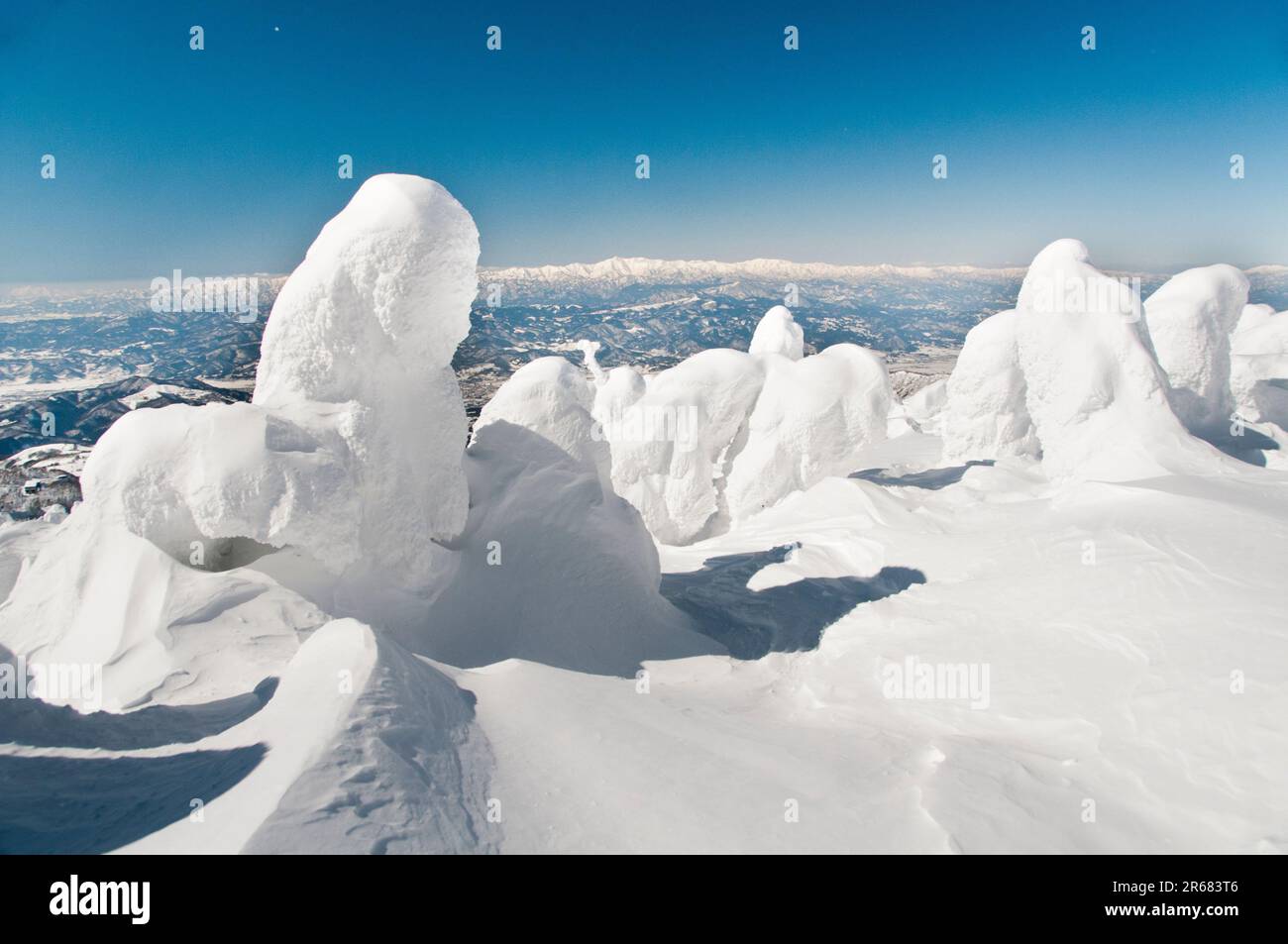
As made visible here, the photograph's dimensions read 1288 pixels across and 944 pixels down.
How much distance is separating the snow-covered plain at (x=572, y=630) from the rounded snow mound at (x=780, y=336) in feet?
54.7

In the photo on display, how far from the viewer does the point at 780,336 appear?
114ft

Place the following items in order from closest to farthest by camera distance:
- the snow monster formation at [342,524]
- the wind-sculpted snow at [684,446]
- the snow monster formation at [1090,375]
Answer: the snow monster formation at [342,524] < the snow monster formation at [1090,375] < the wind-sculpted snow at [684,446]

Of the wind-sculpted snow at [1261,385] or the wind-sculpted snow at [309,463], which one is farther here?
the wind-sculpted snow at [1261,385]

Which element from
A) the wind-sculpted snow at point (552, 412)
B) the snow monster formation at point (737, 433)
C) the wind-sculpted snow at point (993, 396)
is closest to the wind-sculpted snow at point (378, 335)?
the wind-sculpted snow at point (552, 412)

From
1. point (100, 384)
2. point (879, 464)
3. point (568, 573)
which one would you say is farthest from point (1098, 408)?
point (100, 384)

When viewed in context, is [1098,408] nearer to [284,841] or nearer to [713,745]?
[713,745]

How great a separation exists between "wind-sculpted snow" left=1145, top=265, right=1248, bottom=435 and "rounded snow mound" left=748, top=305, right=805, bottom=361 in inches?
618

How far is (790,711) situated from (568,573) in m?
4.34

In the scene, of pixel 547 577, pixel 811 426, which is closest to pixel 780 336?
pixel 811 426

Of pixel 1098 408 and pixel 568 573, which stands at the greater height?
pixel 1098 408

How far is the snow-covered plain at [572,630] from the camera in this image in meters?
5.72

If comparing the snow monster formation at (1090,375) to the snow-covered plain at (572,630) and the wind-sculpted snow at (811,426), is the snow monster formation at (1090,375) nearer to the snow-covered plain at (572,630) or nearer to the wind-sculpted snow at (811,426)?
the snow-covered plain at (572,630)

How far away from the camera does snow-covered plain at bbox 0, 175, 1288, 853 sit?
Answer: 5723 mm
